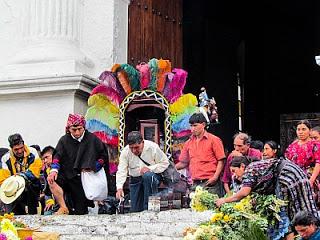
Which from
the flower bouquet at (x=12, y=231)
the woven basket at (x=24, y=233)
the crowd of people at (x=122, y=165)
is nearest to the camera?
the flower bouquet at (x=12, y=231)

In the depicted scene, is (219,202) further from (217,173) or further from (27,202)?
(27,202)

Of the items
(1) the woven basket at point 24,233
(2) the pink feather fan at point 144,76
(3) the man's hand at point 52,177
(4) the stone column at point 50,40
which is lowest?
(1) the woven basket at point 24,233

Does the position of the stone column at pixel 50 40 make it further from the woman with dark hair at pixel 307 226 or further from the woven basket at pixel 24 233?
the woman with dark hair at pixel 307 226

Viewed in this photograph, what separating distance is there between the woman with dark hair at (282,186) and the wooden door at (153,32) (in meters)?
6.48

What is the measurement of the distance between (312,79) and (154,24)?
8950 millimetres

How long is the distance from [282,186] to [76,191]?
3.62 meters

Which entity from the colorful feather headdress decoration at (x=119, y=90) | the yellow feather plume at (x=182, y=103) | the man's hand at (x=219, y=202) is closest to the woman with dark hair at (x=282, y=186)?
the man's hand at (x=219, y=202)

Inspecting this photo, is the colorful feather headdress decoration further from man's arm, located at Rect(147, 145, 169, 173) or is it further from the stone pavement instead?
the stone pavement

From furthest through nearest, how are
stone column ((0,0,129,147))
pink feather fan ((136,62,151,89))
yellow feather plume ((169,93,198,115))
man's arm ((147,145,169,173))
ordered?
stone column ((0,0,129,147)) → pink feather fan ((136,62,151,89)) → yellow feather plume ((169,93,198,115)) → man's arm ((147,145,169,173))

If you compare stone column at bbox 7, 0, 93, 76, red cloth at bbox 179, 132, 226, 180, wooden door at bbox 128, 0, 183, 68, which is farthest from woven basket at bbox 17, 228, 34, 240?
wooden door at bbox 128, 0, 183, 68

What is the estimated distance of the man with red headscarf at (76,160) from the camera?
34.8ft

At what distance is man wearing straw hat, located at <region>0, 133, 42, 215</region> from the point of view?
10469 millimetres

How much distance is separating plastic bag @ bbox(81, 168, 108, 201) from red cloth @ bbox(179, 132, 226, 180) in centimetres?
118

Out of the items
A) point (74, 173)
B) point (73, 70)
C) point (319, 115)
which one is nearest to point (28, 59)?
point (73, 70)
